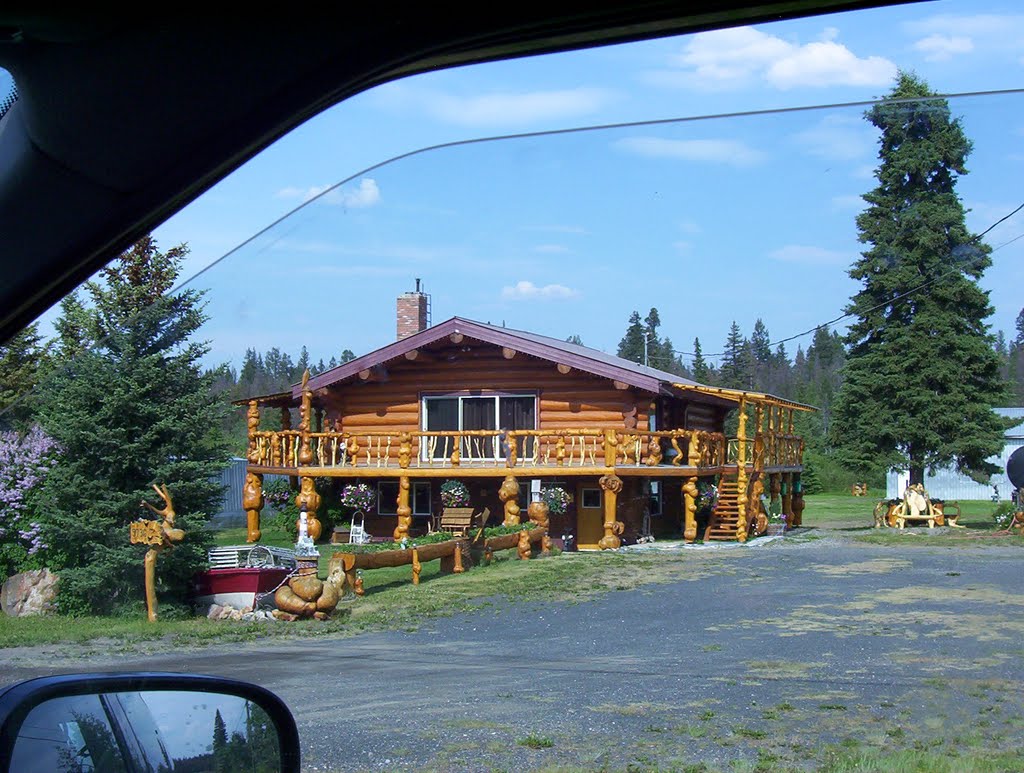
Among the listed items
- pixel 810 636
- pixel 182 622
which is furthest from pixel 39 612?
pixel 810 636

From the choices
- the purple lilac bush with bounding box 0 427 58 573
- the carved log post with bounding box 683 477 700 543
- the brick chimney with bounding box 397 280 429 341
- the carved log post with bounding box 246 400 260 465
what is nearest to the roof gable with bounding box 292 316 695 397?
the brick chimney with bounding box 397 280 429 341

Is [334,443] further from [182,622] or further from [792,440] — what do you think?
[792,440]

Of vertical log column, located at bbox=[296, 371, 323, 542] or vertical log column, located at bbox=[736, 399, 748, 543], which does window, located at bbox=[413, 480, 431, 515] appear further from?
vertical log column, located at bbox=[736, 399, 748, 543]

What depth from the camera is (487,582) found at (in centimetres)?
289

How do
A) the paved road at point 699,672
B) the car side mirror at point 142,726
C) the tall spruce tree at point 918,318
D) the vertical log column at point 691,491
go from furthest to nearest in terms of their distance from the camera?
the vertical log column at point 691,491
the paved road at point 699,672
the tall spruce tree at point 918,318
the car side mirror at point 142,726

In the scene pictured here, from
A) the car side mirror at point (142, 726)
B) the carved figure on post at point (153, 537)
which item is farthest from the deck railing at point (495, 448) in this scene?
the car side mirror at point (142, 726)

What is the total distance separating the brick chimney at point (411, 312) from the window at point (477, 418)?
0.23m

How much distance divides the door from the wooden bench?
0.30 m

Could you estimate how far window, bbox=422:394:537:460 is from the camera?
2543mm

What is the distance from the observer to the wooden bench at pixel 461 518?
2.73 m

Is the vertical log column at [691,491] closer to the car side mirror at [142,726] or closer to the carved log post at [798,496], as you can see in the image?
the carved log post at [798,496]

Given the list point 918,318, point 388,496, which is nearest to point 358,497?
point 388,496

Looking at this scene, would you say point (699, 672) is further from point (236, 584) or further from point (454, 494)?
point (236, 584)

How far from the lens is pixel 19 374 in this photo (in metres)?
2.41
